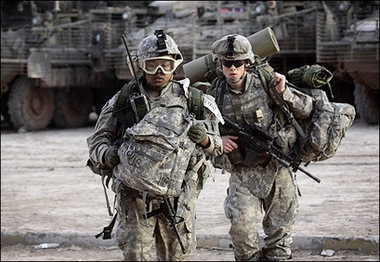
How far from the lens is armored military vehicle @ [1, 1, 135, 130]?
21.9 metres

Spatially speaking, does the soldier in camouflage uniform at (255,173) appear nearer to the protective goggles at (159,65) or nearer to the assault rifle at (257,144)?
the assault rifle at (257,144)

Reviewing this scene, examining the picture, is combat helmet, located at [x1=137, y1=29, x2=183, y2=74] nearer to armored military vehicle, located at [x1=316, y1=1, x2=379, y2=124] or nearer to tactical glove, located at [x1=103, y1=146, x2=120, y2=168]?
tactical glove, located at [x1=103, y1=146, x2=120, y2=168]

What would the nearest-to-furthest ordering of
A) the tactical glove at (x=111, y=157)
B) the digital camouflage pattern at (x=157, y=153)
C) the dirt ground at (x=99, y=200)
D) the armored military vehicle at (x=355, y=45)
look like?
the digital camouflage pattern at (x=157, y=153) → the tactical glove at (x=111, y=157) → the dirt ground at (x=99, y=200) → the armored military vehicle at (x=355, y=45)

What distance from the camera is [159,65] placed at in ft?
19.5

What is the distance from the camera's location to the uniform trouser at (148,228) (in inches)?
236

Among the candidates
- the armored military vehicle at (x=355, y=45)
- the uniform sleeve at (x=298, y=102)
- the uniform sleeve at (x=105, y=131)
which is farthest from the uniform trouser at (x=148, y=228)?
the armored military vehicle at (x=355, y=45)

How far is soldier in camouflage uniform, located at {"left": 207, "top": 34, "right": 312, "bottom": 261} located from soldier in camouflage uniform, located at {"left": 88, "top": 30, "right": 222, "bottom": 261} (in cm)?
76

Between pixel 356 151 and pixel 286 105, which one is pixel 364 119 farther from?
pixel 286 105

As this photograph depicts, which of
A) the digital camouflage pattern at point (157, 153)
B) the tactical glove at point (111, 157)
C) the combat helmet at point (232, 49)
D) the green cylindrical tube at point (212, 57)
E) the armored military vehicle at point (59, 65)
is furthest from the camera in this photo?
the armored military vehicle at point (59, 65)

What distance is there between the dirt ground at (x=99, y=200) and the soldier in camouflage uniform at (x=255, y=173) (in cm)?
173

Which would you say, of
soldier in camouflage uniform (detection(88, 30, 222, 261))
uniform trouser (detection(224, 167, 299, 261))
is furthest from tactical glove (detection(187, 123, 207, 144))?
uniform trouser (detection(224, 167, 299, 261))

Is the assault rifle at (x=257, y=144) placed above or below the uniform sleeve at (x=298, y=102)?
below

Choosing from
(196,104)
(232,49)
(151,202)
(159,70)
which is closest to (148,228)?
(151,202)

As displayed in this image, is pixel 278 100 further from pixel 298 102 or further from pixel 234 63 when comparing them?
pixel 234 63
